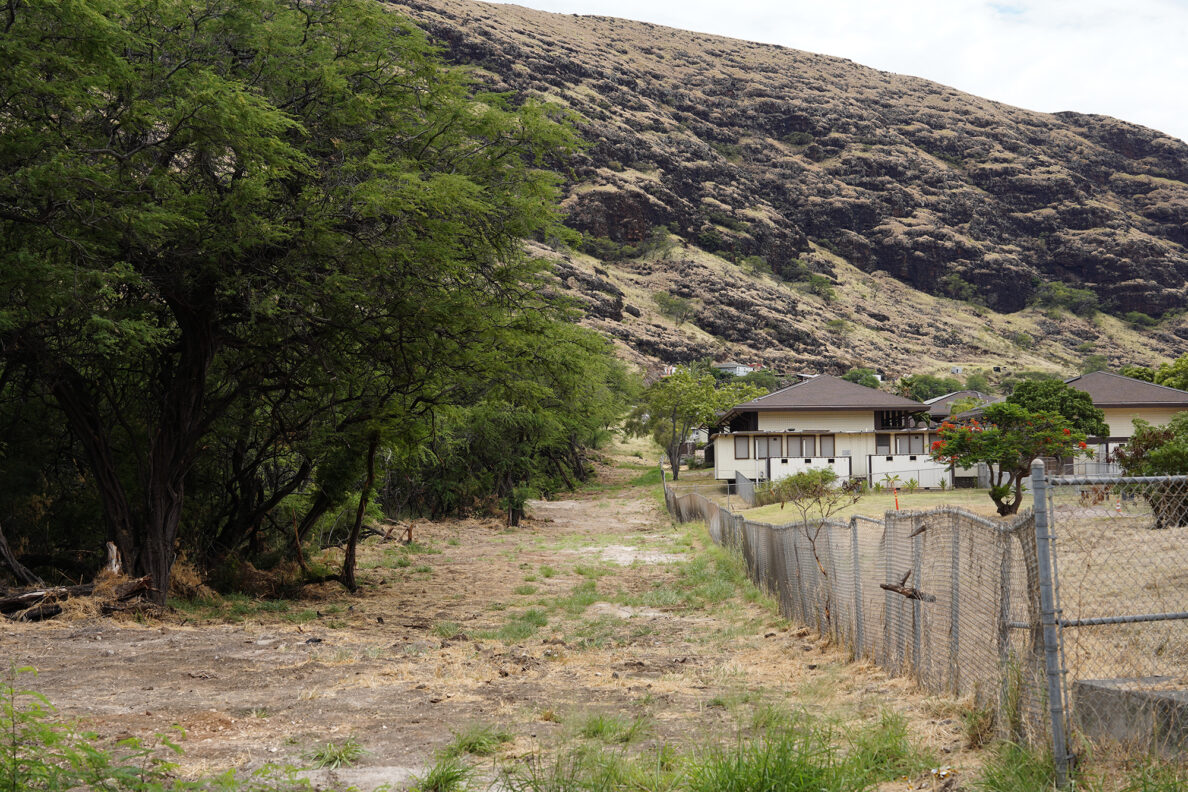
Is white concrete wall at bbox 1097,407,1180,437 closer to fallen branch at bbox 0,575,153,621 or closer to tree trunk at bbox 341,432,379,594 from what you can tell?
tree trunk at bbox 341,432,379,594


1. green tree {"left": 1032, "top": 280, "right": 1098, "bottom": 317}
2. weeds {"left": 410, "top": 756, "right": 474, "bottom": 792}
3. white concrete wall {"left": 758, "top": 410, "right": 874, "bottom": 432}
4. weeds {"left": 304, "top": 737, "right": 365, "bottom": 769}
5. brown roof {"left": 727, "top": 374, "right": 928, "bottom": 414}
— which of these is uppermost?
green tree {"left": 1032, "top": 280, "right": 1098, "bottom": 317}

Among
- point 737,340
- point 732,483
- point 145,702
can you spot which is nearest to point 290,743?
point 145,702

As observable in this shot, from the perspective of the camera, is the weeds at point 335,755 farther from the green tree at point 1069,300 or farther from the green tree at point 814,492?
the green tree at point 1069,300

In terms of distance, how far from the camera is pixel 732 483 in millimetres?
51188

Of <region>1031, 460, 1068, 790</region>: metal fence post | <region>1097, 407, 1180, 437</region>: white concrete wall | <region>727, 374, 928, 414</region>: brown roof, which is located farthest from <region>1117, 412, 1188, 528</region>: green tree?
<region>1097, 407, 1180, 437</region>: white concrete wall

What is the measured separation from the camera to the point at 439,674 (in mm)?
9281

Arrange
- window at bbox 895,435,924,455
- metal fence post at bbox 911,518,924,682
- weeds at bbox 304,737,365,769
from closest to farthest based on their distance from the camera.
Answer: weeds at bbox 304,737,365,769 → metal fence post at bbox 911,518,924,682 → window at bbox 895,435,924,455

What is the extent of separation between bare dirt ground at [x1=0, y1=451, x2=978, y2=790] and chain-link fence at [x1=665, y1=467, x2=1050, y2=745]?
33 cm

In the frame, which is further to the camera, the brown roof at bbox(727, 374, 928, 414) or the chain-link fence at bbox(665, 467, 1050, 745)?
the brown roof at bbox(727, 374, 928, 414)

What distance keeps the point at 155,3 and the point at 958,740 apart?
40.2 feet

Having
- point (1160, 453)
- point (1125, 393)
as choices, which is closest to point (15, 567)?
point (1160, 453)

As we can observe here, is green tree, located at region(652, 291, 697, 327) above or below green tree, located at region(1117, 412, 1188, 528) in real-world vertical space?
above

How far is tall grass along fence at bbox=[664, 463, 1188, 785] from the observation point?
201 inches

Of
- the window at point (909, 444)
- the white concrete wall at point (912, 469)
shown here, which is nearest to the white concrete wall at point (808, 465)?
the white concrete wall at point (912, 469)
